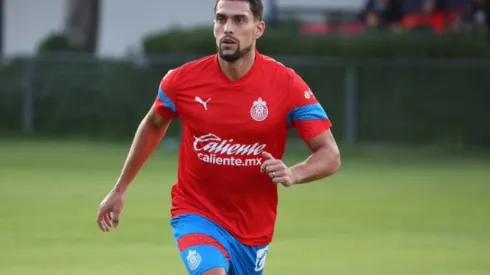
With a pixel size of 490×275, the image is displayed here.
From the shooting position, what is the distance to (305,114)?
7465 mm

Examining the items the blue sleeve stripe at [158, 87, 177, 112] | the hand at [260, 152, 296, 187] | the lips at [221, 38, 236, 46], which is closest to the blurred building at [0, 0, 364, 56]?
the blue sleeve stripe at [158, 87, 177, 112]

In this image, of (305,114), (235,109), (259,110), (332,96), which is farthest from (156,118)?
(332,96)

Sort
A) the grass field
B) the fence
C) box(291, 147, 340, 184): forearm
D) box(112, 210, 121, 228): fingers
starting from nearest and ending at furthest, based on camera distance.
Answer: box(291, 147, 340, 184): forearm → box(112, 210, 121, 228): fingers → the grass field → the fence

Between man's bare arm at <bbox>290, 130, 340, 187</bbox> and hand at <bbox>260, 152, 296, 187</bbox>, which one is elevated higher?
hand at <bbox>260, 152, 296, 187</bbox>

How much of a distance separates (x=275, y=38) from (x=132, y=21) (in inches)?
393

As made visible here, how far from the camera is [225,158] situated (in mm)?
7438

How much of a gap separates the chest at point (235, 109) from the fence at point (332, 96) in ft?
57.9

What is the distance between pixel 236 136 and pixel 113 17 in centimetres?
2841

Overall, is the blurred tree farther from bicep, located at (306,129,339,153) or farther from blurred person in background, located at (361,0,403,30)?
bicep, located at (306,129,339,153)

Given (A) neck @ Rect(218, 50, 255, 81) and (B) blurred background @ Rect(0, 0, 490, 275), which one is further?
(B) blurred background @ Rect(0, 0, 490, 275)

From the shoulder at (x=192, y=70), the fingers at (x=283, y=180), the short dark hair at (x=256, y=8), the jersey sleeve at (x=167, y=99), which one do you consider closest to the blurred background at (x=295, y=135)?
the jersey sleeve at (x=167, y=99)

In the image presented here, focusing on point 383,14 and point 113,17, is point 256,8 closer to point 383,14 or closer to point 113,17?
point 383,14

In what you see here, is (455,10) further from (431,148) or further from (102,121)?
(102,121)

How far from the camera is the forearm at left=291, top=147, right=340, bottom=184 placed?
7.19 metres
